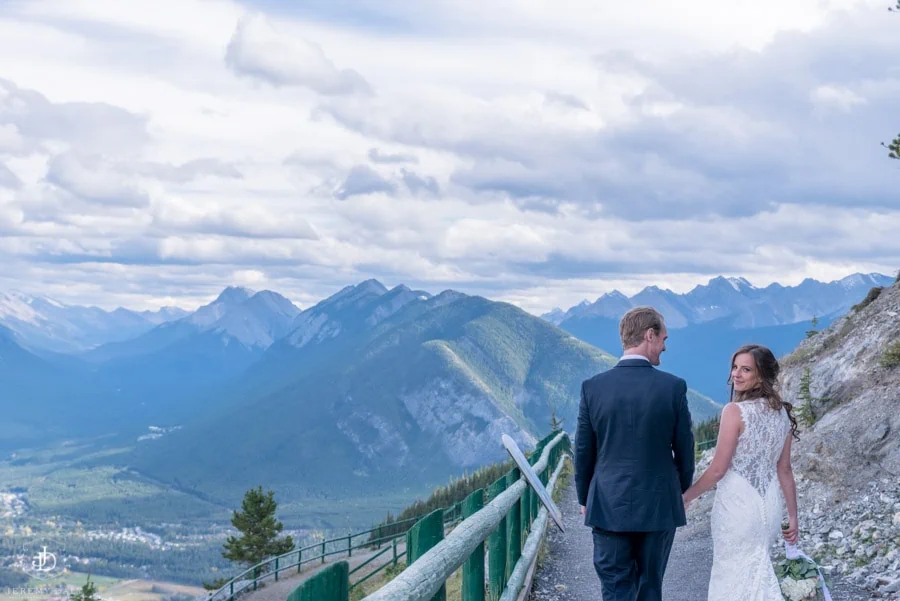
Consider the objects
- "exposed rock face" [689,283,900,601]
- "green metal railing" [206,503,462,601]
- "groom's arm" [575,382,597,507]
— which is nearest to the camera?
"groom's arm" [575,382,597,507]

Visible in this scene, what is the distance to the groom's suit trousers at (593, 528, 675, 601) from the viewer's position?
6363 mm

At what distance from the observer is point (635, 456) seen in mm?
6207

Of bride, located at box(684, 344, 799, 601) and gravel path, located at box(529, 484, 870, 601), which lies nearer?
bride, located at box(684, 344, 799, 601)

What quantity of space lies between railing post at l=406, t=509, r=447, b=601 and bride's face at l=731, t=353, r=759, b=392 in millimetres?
2870

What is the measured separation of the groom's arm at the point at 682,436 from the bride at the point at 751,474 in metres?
0.28

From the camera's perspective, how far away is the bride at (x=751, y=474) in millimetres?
6711

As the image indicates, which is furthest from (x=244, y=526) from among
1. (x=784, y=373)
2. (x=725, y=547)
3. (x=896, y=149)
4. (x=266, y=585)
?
(x=725, y=547)

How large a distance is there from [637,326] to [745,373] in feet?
3.41

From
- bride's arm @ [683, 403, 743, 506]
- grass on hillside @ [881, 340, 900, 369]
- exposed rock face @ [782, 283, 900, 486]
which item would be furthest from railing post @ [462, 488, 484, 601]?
grass on hillside @ [881, 340, 900, 369]

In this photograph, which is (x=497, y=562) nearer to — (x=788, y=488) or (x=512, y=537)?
(x=512, y=537)

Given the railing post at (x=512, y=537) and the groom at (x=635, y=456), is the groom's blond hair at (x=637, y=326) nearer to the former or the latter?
the groom at (x=635, y=456)

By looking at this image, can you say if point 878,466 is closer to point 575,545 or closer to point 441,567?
point 575,545

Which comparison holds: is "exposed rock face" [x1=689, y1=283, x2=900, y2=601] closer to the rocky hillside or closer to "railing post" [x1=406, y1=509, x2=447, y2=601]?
the rocky hillside

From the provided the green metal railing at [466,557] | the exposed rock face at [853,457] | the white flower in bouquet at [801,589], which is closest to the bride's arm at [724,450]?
the white flower in bouquet at [801,589]
